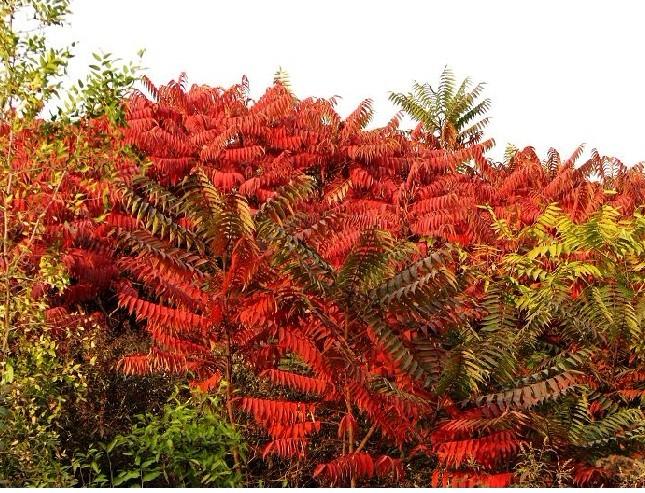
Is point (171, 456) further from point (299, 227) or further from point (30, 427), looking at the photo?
point (299, 227)

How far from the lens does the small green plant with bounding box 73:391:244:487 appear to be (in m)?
5.69

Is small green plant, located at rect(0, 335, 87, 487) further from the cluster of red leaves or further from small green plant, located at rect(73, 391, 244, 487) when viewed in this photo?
the cluster of red leaves

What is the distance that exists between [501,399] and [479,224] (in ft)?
16.2

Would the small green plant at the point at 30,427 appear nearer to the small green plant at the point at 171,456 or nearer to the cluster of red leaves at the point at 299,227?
the small green plant at the point at 171,456

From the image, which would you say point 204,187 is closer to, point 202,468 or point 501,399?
point 202,468

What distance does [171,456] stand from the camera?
5.71 meters

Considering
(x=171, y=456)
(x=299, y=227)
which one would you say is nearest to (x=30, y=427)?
(x=171, y=456)

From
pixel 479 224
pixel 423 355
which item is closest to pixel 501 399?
pixel 423 355

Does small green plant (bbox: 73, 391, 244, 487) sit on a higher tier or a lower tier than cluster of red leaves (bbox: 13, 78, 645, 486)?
lower

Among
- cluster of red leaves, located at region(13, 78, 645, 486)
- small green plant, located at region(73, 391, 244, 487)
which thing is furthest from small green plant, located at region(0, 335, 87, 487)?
cluster of red leaves, located at region(13, 78, 645, 486)

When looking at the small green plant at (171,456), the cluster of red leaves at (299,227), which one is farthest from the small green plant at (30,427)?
the cluster of red leaves at (299,227)

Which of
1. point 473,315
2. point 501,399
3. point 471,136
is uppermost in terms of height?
point 471,136

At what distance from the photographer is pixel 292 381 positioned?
5.96 metres

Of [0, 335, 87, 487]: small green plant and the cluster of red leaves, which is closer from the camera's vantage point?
[0, 335, 87, 487]: small green plant
